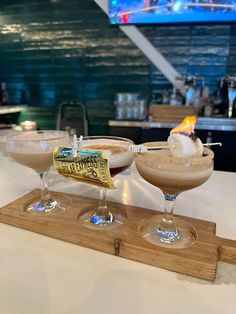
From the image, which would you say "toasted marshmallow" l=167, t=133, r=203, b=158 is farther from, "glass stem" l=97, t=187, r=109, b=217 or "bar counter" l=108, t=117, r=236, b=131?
"bar counter" l=108, t=117, r=236, b=131

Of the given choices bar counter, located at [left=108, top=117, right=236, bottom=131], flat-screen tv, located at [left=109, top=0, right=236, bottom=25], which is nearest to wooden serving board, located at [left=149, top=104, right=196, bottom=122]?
bar counter, located at [left=108, top=117, right=236, bottom=131]

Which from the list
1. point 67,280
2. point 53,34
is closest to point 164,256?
point 67,280

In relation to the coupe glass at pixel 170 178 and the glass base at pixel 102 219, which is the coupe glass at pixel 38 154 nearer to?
the glass base at pixel 102 219

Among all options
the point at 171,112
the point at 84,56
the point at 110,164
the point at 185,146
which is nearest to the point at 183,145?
the point at 185,146

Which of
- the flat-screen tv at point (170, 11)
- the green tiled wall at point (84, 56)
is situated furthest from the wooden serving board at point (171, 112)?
the flat-screen tv at point (170, 11)

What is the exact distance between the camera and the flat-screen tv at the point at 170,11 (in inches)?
101

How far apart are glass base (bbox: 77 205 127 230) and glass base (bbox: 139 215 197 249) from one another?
66mm

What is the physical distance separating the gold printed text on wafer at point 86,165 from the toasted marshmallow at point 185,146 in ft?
0.51

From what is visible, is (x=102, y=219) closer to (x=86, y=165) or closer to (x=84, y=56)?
(x=86, y=165)

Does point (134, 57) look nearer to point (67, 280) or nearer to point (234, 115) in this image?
point (234, 115)

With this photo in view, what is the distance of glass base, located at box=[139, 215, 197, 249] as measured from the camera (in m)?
0.62

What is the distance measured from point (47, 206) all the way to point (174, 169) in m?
0.40

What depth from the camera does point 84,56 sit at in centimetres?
322

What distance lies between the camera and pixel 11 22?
3412mm
